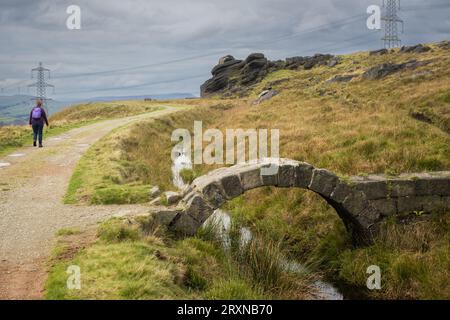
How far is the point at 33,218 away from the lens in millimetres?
12742

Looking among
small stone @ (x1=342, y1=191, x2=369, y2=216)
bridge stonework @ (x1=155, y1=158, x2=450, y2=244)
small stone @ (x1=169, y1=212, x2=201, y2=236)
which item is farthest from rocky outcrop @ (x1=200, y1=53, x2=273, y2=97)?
small stone @ (x1=169, y1=212, x2=201, y2=236)

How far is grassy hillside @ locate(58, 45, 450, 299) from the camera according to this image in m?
13.7

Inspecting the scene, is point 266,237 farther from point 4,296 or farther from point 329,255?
point 4,296

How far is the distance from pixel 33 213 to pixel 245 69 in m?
95.6

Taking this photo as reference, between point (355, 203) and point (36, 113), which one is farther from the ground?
point (36, 113)

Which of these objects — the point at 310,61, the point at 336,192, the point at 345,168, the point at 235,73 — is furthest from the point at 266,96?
the point at 235,73

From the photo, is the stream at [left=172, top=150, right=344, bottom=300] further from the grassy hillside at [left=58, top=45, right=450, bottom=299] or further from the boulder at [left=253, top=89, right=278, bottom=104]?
the boulder at [left=253, top=89, right=278, bottom=104]

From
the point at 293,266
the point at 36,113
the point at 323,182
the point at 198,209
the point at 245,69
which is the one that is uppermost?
the point at 245,69

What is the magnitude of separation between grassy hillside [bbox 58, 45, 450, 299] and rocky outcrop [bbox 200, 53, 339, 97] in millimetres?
62130

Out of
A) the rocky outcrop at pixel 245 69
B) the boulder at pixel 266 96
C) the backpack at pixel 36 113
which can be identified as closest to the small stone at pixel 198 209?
the backpack at pixel 36 113

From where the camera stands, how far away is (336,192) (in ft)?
47.2

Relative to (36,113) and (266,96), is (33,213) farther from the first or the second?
(266,96)

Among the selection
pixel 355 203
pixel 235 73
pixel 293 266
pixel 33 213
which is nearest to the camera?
pixel 33 213
